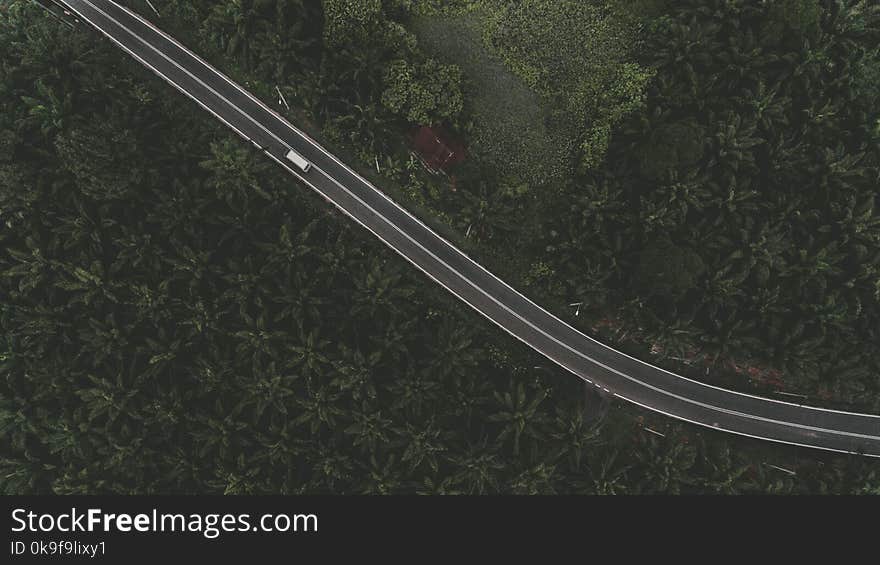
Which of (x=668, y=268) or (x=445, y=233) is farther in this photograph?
(x=445, y=233)

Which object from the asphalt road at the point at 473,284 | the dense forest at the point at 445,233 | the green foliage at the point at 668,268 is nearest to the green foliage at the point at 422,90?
the dense forest at the point at 445,233

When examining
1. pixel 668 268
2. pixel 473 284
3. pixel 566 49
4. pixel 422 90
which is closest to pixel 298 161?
pixel 422 90

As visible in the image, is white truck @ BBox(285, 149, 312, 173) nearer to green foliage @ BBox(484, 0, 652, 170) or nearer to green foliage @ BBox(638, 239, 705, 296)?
green foliage @ BBox(484, 0, 652, 170)

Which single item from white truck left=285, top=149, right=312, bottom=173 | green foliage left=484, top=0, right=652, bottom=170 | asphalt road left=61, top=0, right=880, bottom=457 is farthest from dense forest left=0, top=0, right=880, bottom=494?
white truck left=285, top=149, right=312, bottom=173

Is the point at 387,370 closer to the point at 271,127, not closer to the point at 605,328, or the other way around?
the point at 605,328

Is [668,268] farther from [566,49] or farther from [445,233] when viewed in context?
[566,49]

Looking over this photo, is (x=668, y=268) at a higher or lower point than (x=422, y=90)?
lower

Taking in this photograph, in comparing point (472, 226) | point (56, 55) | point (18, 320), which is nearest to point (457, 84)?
point (472, 226)
